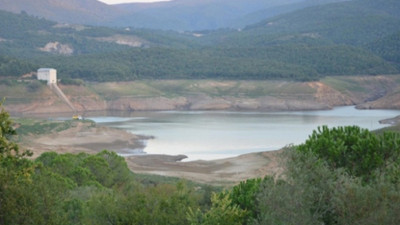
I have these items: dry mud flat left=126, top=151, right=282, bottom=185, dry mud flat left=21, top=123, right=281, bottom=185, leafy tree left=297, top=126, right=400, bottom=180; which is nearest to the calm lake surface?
dry mud flat left=21, top=123, right=281, bottom=185

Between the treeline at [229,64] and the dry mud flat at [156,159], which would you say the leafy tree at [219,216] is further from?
the treeline at [229,64]

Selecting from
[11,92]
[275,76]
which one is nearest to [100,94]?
[11,92]

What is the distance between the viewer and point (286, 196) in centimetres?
1585

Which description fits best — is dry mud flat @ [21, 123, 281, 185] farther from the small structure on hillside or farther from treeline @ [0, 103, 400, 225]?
the small structure on hillside

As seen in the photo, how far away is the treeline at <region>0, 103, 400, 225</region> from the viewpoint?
613 inches

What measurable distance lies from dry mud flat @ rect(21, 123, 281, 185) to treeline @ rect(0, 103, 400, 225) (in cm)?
1975

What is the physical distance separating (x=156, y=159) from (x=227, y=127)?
30.2 metres

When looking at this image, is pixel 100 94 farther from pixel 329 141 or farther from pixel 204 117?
pixel 329 141

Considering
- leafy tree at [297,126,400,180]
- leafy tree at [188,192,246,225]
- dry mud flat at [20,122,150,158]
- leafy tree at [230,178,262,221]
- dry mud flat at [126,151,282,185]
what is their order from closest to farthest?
1. leafy tree at [188,192,246,225]
2. leafy tree at [230,178,262,221]
3. leafy tree at [297,126,400,180]
4. dry mud flat at [126,151,282,185]
5. dry mud flat at [20,122,150,158]

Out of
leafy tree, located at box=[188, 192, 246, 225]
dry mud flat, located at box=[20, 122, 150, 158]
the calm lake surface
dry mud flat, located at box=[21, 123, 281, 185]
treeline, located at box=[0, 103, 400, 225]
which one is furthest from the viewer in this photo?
the calm lake surface

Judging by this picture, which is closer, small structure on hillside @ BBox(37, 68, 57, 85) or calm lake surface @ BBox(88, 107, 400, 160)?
calm lake surface @ BBox(88, 107, 400, 160)

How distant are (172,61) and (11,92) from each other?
174 ft

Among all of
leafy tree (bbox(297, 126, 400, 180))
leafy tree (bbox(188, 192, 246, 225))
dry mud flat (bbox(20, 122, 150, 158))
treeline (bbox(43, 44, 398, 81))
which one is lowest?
dry mud flat (bbox(20, 122, 150, 158))

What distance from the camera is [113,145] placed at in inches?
2753
